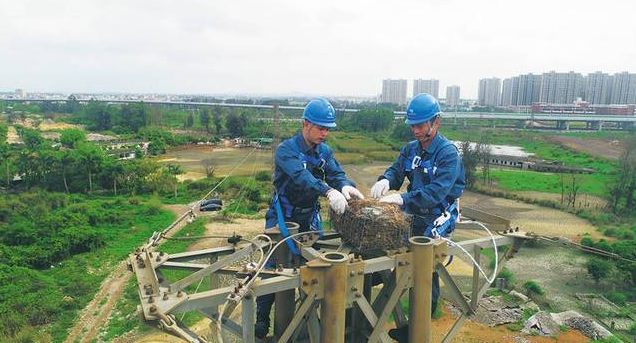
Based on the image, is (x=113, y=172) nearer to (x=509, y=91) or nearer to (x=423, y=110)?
(x=423, y=110)

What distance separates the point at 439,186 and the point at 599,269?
1902 centimetres

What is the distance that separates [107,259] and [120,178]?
17.8 metres

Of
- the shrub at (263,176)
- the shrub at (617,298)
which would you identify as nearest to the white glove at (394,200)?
the shrub at (617,298)

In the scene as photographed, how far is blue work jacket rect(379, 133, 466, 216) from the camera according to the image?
5234 mm

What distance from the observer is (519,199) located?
3834cm

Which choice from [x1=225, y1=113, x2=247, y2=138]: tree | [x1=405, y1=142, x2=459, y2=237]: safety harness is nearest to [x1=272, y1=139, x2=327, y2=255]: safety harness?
[x1=405, y1=142, x2=459, y2=237]: safety harness

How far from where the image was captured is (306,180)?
527 centimetres

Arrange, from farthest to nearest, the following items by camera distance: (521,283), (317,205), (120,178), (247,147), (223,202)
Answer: (247,147) → (120,178) → (223,202) → (521,283) → (317,205)

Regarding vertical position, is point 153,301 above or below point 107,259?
above

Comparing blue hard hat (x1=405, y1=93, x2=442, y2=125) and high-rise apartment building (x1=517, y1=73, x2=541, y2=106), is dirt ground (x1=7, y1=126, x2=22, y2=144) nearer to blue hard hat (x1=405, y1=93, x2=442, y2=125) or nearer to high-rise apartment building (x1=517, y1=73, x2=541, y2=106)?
blue hard hat (x1=405, y1=93, x2=442, y2=125)

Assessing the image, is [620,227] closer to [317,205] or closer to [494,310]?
[494,310]

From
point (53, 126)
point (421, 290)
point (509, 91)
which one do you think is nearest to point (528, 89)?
point (509, 91)

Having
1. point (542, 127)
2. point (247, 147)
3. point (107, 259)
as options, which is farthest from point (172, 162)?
point (542, 127)

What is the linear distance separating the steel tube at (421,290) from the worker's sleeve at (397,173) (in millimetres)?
1429
